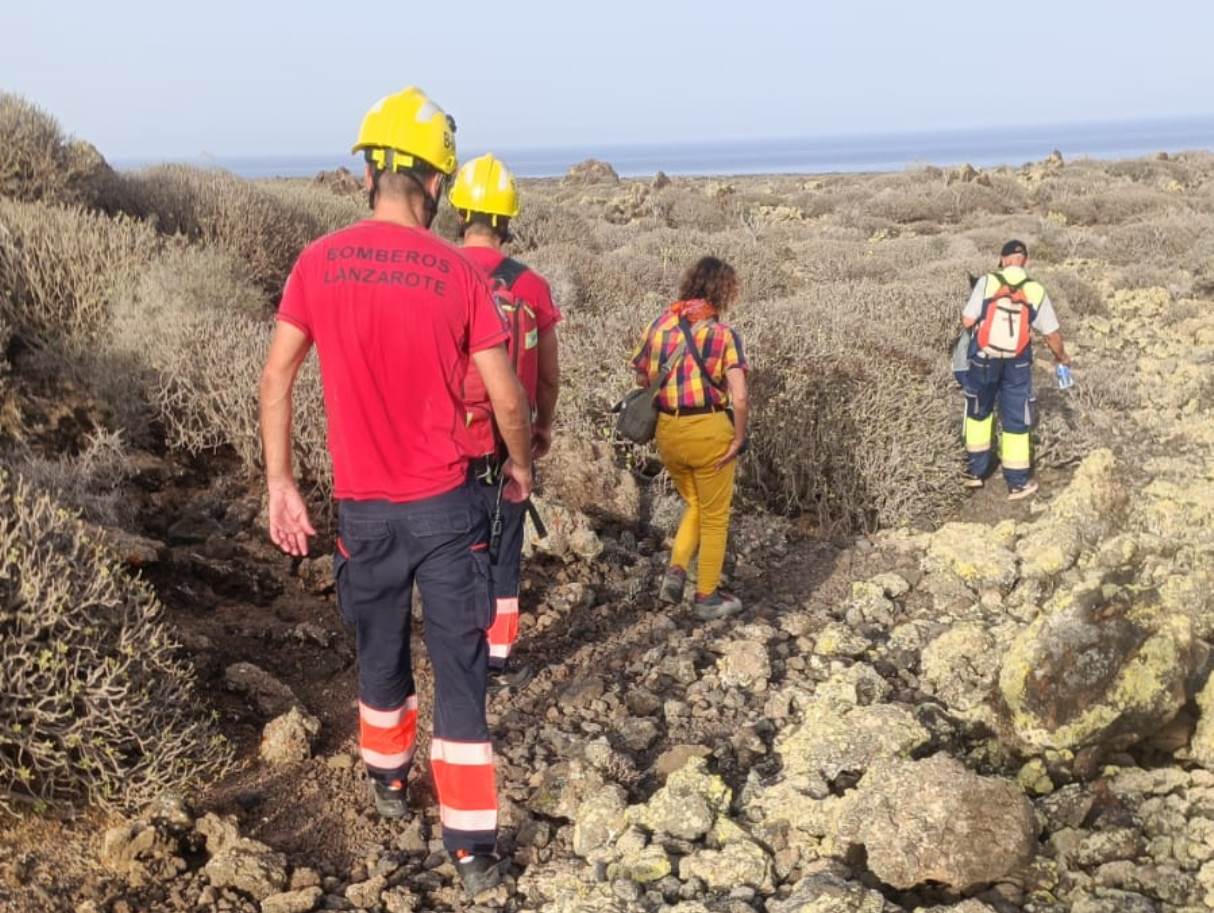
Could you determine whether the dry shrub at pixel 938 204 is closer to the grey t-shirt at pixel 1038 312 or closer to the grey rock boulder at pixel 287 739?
the grey t-shirt at pixel 1038 312

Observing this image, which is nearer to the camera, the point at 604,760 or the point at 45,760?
the point at 45,760

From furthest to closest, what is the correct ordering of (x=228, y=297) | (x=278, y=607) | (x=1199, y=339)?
1. (x=1199, y=339)
2. (x=228, y=297)
3. (x=278, y=607)

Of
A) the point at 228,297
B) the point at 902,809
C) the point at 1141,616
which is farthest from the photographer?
the point at 228,297

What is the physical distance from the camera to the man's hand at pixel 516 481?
284 centimetres

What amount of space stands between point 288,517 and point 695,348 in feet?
6.69

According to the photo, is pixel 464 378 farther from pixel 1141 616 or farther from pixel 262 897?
pixel 1141 616

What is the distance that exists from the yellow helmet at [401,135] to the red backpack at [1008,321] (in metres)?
4.81

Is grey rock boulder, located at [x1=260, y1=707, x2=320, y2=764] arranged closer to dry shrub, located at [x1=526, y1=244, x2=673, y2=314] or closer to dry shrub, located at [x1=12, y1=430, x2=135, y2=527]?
dry shrub, located at [x1=12, y1=430, x2=135, y2=527]

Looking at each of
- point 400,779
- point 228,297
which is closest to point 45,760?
point 400,779

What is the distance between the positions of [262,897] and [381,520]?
101 cm

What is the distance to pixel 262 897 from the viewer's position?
268 cm

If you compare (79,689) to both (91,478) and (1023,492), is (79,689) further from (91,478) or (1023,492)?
(1023,492)

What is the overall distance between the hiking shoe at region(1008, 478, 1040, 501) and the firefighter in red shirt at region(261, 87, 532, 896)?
15.0 ft

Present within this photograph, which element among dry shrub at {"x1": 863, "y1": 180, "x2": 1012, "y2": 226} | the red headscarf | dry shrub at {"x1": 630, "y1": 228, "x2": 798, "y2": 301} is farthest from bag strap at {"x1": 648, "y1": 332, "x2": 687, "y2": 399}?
dry shrub at {"x1": 863, "y1": 180, "x2": 1012, "y2": 226}
